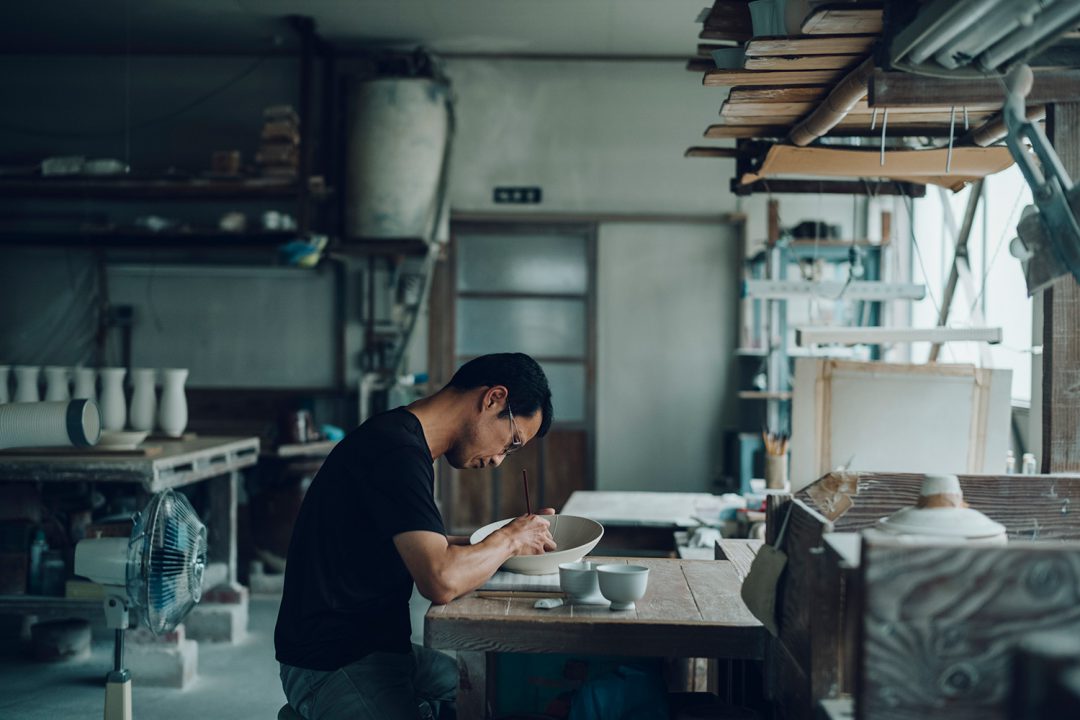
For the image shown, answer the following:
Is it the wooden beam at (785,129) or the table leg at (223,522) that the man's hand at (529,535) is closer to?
the wooden beam at (785,129)

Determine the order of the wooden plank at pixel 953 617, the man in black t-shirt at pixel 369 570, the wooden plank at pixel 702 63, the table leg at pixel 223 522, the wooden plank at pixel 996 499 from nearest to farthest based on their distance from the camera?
1. the wooden plank at pixel 953 617
2. the wooden plank at pixel 996 499
3. the man in black t-shirt at pixel 369 570
4. the wooden plank at pixel 702 63
5. the table leg at pixel 223 522

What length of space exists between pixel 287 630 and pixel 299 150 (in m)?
5.15

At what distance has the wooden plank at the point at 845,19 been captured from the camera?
2.12m

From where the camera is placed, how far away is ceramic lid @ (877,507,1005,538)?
161 centimetres

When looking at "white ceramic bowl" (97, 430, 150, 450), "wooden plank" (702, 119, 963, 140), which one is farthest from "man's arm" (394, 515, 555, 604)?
"white ceramic bowl" (97, 430, 150, 450)

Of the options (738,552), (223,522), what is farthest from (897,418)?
(223,522)

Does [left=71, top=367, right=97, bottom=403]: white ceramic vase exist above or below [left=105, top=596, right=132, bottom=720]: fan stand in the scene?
above

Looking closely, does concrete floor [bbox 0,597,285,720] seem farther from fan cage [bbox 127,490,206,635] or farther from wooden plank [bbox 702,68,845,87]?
wooden plank [bbox 702,68,845,87]

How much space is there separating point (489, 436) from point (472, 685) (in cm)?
62

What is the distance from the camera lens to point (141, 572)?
276cm

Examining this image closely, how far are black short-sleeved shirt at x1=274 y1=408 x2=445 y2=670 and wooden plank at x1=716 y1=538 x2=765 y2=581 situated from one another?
91 cm

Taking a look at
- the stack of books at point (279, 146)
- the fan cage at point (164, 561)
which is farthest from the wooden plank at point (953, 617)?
the stack of books at point (279, 146)

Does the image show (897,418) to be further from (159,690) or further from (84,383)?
(84,383)

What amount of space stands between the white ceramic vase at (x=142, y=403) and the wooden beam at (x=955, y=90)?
12.2 ft
